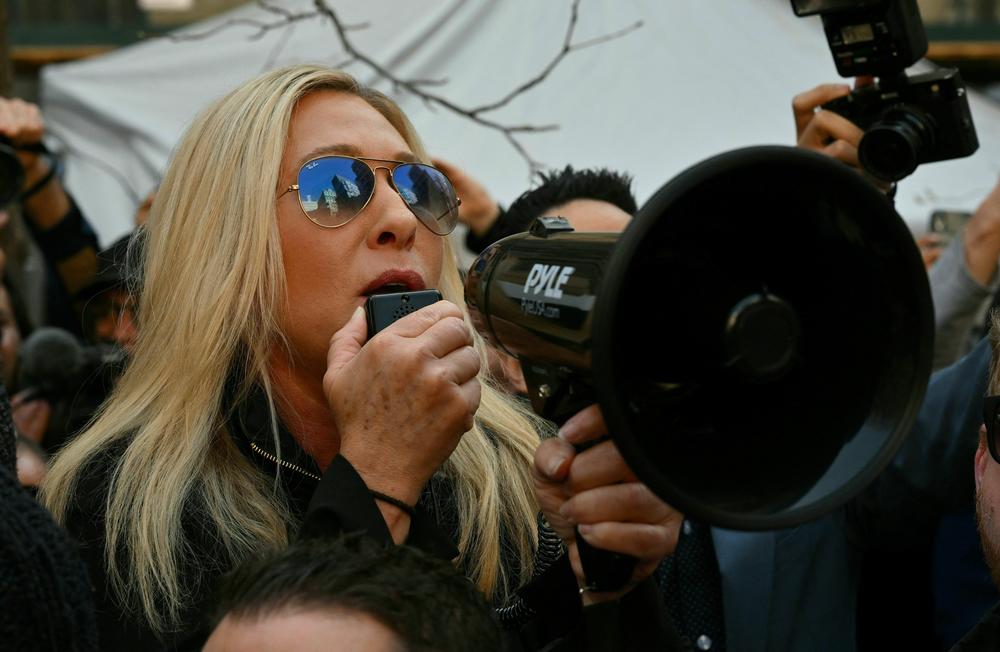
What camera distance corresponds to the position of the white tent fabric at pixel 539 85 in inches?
173

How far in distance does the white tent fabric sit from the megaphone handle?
2881 mm

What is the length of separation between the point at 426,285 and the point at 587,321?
83 centimetres

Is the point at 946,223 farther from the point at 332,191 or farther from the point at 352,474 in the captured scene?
the point at 352,474

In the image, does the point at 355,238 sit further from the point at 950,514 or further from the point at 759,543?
the point at 950,514

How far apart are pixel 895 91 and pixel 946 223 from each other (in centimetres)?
183

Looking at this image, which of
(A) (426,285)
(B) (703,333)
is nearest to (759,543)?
(A) (426,285)

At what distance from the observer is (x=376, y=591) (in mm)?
1372

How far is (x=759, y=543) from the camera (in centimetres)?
249

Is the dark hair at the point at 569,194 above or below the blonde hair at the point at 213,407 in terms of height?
below

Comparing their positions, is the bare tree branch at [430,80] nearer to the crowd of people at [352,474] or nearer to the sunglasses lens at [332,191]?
the crowd of people at [352,474]

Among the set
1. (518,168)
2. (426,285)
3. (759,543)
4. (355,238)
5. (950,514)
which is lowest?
(950,514)

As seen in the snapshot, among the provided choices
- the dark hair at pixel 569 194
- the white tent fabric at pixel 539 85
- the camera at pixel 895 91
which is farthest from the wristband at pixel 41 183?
the camera at pixel 895 91

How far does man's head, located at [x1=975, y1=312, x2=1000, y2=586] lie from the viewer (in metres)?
1.81

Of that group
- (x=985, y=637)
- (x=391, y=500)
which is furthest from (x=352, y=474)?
(x=985, y=637)
